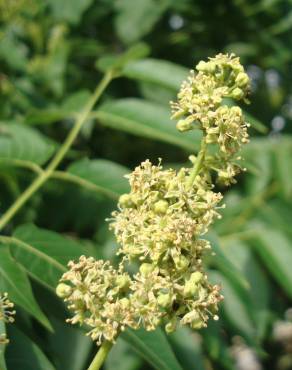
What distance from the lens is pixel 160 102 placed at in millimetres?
3023

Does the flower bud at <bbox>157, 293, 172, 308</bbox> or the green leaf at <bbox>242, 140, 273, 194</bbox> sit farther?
the green leaf at <bbox>242, 140, 273, 194</bbox>

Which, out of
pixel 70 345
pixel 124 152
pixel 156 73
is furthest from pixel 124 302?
pixel 124 152

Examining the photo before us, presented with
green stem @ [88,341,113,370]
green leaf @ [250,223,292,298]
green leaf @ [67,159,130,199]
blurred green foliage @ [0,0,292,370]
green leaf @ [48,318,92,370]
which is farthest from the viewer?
green leaf @ [250,223,292,298]

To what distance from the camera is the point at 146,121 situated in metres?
2.02

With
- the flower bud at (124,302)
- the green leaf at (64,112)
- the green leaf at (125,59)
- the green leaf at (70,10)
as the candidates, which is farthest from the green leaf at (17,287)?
the green leaf at (70,10)

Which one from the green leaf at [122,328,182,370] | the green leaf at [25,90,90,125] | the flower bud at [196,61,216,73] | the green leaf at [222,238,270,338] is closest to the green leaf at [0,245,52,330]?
the green leaf at [122,328,182,370]

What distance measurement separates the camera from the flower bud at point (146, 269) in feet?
3.29

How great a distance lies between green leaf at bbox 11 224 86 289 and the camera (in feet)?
4.41

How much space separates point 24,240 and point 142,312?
0.53m

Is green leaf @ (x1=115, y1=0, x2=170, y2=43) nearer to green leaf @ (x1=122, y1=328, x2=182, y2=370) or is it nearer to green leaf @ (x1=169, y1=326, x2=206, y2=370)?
green leaf @ (x1=169, y1=326, x2=206, y2=370)

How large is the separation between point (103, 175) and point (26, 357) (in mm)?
676

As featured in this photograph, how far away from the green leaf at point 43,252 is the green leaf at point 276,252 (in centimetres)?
100

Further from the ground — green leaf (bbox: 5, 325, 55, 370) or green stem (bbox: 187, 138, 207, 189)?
green stem (bbox: 187, 138, 207, 189)

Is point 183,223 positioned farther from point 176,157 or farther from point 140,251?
point 176,157
